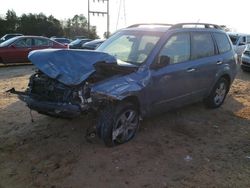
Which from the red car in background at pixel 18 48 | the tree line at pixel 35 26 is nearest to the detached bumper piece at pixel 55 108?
the red car in background at pixel 18 48

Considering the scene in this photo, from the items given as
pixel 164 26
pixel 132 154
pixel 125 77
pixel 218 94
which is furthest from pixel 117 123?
pixel 218 94

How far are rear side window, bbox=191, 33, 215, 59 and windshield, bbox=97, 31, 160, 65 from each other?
1.02m

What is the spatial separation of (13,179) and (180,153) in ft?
8.04

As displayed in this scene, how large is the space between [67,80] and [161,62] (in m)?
1.64

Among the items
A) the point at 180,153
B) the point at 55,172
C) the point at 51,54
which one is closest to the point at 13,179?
the point at 55,172

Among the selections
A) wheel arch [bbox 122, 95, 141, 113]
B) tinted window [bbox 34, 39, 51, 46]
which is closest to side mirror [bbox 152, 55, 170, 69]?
wheel arch [bbox 122, 95, 141, 113]

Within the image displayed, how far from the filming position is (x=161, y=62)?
614cm

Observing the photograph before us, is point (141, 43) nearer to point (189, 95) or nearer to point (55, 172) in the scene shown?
point (189, 95)

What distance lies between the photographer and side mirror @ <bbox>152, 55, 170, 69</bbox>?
20.0ft

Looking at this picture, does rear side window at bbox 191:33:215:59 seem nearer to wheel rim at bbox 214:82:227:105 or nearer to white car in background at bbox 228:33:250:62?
wheel rim at bbox 214:82:227:105

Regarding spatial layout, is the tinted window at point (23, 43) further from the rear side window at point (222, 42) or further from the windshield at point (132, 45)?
the rear side window at point (222, 42)

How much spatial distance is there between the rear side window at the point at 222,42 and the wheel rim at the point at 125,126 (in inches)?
122

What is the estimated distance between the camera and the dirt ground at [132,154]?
4.82m

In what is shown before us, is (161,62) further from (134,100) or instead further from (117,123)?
(117,123)
